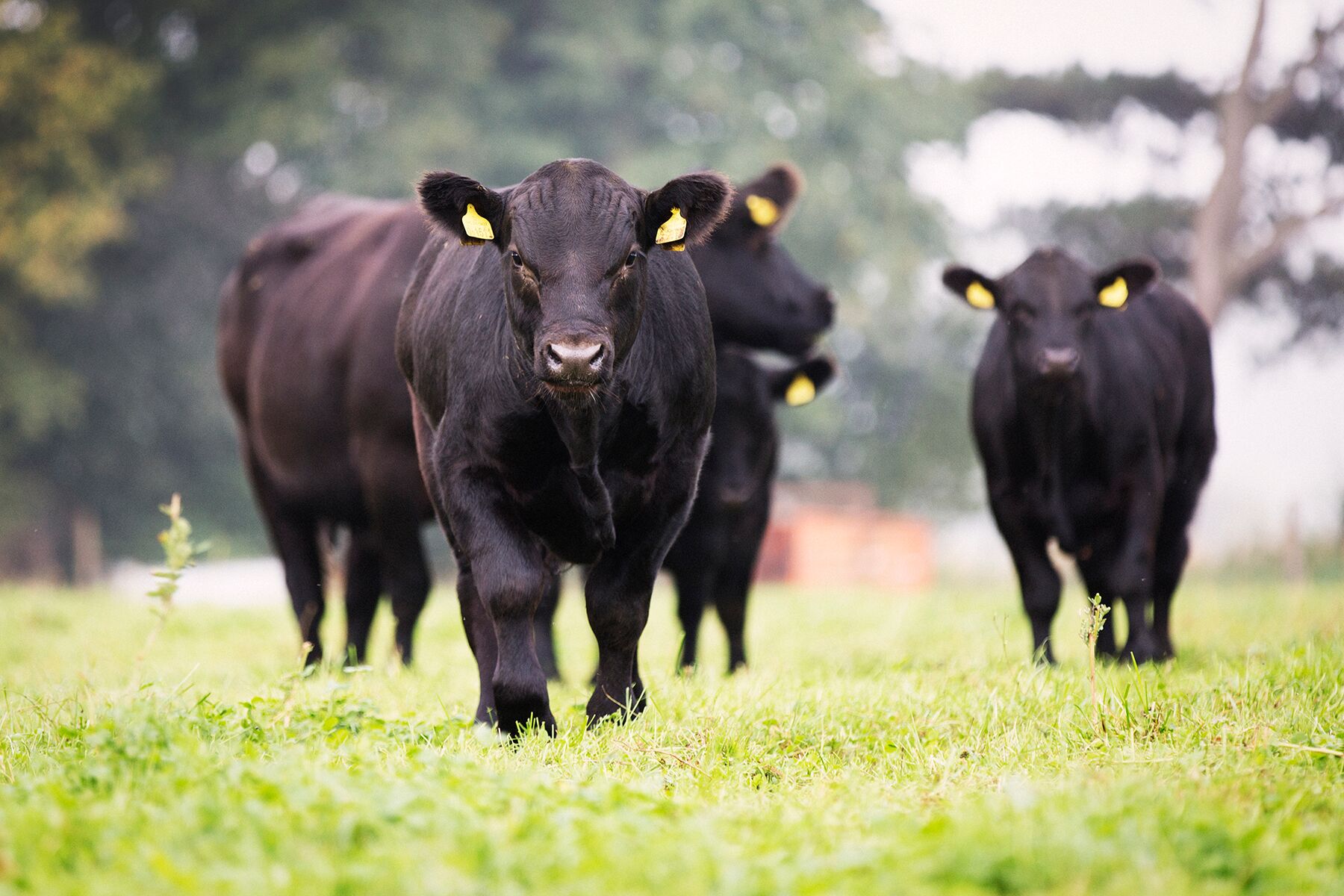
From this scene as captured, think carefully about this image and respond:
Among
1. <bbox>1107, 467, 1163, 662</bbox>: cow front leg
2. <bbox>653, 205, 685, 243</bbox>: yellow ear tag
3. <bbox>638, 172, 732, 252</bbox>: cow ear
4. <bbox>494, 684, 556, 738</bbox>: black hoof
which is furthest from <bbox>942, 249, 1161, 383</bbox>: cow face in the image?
<bbox>494, 684, 556, 738</bbox>: black hoof

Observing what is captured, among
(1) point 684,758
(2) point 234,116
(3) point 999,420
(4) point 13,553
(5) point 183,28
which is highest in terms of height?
(5) point 183,28

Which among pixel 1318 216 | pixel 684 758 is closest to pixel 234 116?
pixel 1318 216

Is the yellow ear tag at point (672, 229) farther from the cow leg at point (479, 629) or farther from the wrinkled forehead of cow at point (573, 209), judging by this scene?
the cow leg at point (479, 629)

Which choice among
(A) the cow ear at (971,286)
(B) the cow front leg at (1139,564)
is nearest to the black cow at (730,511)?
(A) the cow ear at (971,286)

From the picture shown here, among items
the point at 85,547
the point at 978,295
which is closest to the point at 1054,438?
the point at 978,295

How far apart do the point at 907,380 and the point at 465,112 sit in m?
11.4

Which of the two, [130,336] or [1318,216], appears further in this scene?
[130,336]

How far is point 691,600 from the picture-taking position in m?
7.55

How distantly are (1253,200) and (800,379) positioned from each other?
19.6 m

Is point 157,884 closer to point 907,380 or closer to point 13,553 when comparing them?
point 13,553

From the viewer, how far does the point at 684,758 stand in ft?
12.8

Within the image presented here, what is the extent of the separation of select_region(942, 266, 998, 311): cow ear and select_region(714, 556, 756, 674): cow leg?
70.2 inches

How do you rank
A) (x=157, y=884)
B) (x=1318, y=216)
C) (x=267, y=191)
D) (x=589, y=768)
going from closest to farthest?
(x=157, y=884), (x=589, y=768), (x=1318, y=216), (x=267, y=191)

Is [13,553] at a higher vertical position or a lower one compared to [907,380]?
lower
